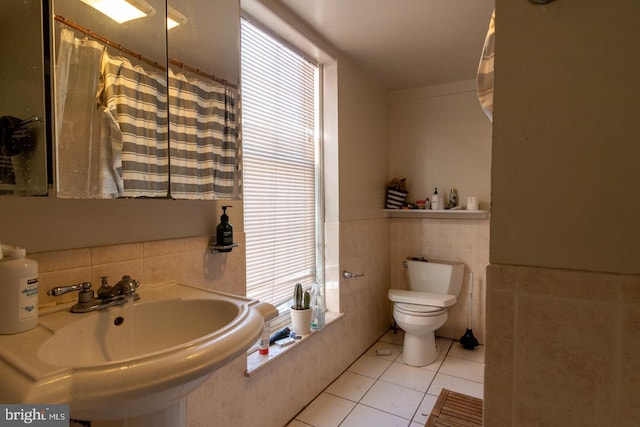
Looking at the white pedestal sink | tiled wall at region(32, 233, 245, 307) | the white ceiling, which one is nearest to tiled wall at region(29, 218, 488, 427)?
tiled wall at region(32, 233, 245, 307)

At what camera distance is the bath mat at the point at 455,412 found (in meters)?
1.52

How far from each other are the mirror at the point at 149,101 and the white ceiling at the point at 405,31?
27.3 inches

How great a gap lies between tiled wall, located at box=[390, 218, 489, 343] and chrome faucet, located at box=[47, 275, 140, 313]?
261 cm

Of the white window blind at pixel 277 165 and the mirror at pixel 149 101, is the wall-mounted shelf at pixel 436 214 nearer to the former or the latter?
the white window blind at pixel 277 165

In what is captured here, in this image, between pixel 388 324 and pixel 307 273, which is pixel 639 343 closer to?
pixel 307 273

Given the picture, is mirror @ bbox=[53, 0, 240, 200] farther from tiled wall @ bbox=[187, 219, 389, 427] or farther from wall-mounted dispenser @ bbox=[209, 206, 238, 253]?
tiled wall @ bbox=[187, 219, 389, 427]

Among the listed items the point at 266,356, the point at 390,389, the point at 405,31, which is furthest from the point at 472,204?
the point at 266,356

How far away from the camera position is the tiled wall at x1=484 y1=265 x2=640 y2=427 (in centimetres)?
55

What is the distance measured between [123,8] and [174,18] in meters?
0.19

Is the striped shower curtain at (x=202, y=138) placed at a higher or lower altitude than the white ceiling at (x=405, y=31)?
lower

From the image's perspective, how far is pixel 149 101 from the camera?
1.18 metres

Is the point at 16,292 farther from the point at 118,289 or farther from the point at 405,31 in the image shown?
the point at 405,31

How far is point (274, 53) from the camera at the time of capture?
6.54ft

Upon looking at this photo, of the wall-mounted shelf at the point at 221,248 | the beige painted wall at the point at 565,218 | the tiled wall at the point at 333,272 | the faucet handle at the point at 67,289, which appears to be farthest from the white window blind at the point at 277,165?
the beige painted wall at the point at 565,218
